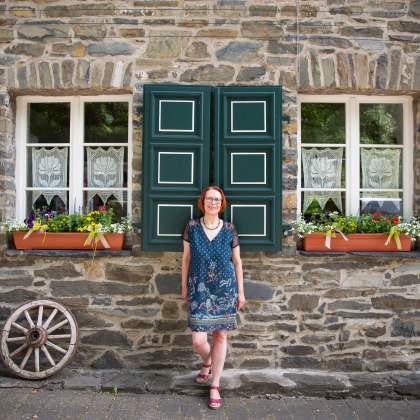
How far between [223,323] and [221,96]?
1940 millimetres

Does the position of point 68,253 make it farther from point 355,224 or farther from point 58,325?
point 355,224

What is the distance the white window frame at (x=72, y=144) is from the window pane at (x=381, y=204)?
7.36 feet

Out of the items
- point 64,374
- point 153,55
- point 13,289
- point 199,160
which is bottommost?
point 64,374

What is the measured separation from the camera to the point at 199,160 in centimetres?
414

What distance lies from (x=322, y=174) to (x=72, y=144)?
7.84 feet

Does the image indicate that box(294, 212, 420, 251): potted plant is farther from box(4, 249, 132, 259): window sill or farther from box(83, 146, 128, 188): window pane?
box(83, 146, 128, 188): window pane

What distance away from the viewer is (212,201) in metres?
3.70

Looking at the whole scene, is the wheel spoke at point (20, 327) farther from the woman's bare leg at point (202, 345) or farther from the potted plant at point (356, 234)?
the potted plant at point (356, 234)

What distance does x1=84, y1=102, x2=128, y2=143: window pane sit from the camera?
4.52 m

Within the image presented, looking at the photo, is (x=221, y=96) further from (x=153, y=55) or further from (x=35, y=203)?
(x=35, y=203)

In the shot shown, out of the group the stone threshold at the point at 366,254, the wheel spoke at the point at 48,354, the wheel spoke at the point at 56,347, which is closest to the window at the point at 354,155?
the stone threshold at the point at 366,254

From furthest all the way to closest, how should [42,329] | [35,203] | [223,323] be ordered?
[35,203]
[42,329]
[223,323]

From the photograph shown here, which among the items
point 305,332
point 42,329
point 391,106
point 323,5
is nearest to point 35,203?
point 42,329

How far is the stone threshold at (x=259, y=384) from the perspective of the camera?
3934 millimetres
